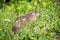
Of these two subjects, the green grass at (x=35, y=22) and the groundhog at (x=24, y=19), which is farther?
the groundhog at (x=24, y=19)

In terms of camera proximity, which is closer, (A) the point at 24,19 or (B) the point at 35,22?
(B) the point at 35,22

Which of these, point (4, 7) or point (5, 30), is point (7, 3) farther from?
point (5, 30)

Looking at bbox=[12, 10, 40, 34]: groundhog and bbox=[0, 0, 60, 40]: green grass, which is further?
bbox=[12, 10, 40, 34]: groundhog

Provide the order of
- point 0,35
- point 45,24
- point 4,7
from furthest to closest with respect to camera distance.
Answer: point 4,7
point 45,24
point 0,35

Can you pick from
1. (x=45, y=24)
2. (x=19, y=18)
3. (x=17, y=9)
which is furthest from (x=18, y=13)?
(x=45, y=24)
